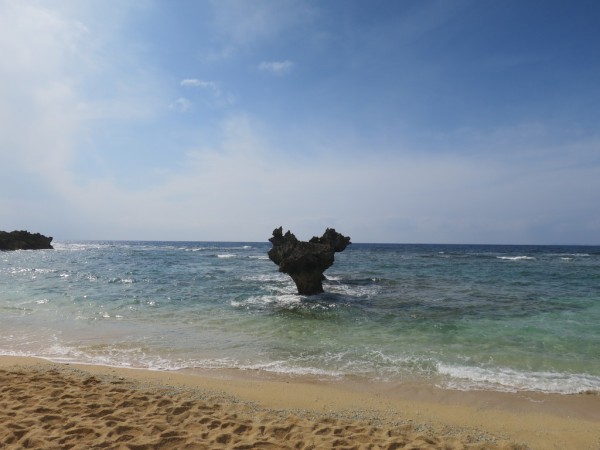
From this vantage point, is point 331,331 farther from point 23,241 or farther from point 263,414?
point 23,241

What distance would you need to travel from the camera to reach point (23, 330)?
1199 centimetres

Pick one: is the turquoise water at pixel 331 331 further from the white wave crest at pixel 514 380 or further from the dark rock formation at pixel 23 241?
the dark rock formation at pixel 23 241

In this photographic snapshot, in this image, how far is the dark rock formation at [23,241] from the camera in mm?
79000

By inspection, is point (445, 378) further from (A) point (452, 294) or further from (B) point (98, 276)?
(B) point (98, 276)

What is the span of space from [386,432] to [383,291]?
54.0 ft

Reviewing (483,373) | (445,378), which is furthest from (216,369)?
(483,373)

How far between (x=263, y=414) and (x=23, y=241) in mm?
99234

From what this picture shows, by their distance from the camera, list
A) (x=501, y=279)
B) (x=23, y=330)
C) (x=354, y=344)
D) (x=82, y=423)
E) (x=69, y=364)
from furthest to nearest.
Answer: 1. (x=501, y=279)
2. (x=23, y=330)
3. (x=354, y=344)
4. (x=69, y=364)
5. (x=82, y=423)

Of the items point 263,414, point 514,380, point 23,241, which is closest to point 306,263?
point 514,380

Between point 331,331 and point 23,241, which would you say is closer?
point 331,331

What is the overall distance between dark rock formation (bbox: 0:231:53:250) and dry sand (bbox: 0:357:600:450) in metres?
92.1

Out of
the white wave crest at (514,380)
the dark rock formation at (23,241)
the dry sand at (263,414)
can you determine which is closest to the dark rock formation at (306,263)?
the white wave crest at (514,380)

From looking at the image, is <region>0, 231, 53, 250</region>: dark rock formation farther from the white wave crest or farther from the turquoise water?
the white wave crest

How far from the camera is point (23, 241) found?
8219cm
